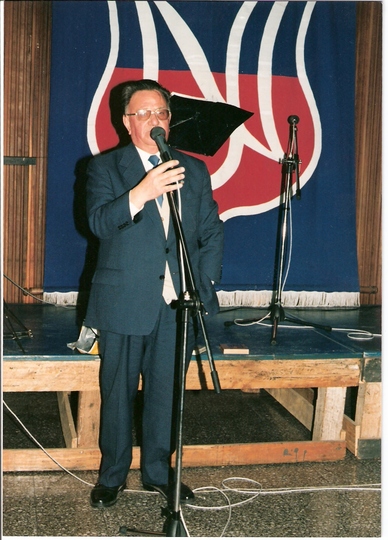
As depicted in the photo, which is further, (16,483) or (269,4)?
(269,4)

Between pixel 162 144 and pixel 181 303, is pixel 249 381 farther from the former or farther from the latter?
pixel 162 144

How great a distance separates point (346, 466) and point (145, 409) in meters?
1.10

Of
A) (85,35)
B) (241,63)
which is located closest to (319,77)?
(241,63)

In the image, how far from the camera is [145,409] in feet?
8.11

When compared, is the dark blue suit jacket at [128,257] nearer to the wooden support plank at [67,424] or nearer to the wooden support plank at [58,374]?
the wooden support plank at [58,374]

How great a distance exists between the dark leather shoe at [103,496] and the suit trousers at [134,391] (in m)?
0.02

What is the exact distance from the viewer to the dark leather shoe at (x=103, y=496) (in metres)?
2.41

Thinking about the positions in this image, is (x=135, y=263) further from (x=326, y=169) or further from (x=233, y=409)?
(x=326, y=169)

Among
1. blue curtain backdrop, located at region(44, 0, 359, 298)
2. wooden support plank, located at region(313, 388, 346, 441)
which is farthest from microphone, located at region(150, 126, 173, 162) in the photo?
blue curtain backdrop, located at region(44, 0, 359, 298)

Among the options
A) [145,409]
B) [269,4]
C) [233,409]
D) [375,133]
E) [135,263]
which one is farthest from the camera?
[375,133]

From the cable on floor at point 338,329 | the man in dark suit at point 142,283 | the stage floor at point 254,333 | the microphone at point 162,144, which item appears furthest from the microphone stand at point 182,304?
the cable on floor at point 338,329

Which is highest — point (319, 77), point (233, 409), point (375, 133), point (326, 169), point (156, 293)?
point (319, 77)

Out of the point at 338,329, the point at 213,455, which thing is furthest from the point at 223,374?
the point at 338,329

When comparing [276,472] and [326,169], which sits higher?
[326,169]
